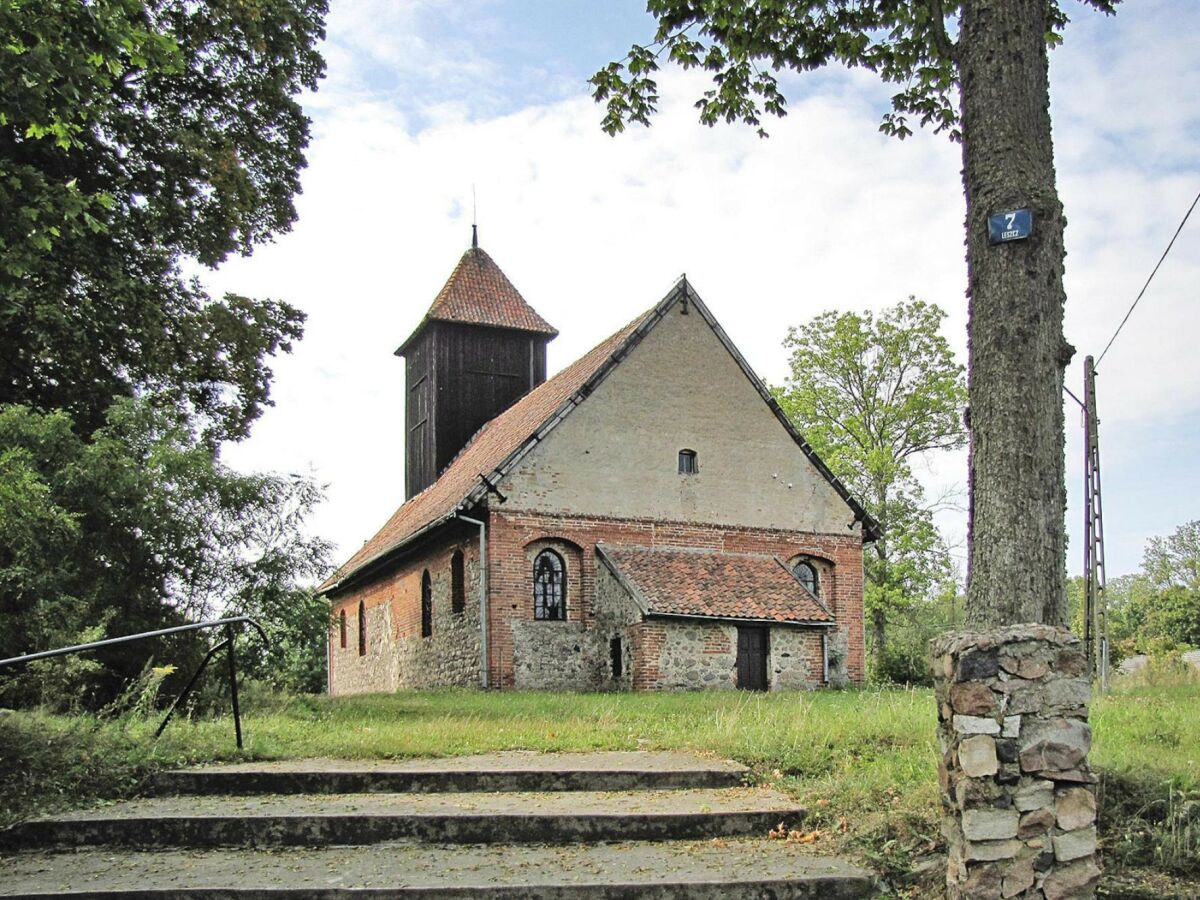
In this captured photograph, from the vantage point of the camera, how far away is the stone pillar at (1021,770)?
19.6ft

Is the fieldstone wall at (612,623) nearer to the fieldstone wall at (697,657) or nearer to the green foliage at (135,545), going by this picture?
the fieldstone wall at (697,657)

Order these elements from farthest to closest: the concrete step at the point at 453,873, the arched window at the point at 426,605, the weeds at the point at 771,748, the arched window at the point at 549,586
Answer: the arched window at the point at 426,605, the arched window at the point at 549,586, the weeds at the point at 771,748, the concrete step at the point at 453,873

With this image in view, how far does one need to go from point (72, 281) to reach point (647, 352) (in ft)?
39.7

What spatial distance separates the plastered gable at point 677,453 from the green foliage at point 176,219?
21.0ft

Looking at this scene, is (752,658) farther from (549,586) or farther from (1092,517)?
(1092,517)

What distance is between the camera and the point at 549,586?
23.6 m

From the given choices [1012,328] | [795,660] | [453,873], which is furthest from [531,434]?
[453,873]

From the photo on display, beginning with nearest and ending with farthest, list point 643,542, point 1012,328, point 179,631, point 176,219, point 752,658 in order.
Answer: point 1012,328 < point 179,631 < point 176,219 < point 752,658 < point 643,542

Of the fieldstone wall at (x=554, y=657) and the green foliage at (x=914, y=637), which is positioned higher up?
the fieldstone wall at (x=554, y=657)

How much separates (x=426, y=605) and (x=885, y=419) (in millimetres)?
17276

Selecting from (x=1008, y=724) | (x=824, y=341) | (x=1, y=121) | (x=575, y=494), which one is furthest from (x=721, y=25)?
(x=824, y=341)

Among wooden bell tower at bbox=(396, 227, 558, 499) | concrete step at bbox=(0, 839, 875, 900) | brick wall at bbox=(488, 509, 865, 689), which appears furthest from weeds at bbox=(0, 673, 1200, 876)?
wooden bell tower at bbox=(396, 227, 558, 499)

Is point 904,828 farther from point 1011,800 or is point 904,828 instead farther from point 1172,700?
point 1172,700

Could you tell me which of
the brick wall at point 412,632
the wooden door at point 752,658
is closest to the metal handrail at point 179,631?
the brick wall at point 412,632
